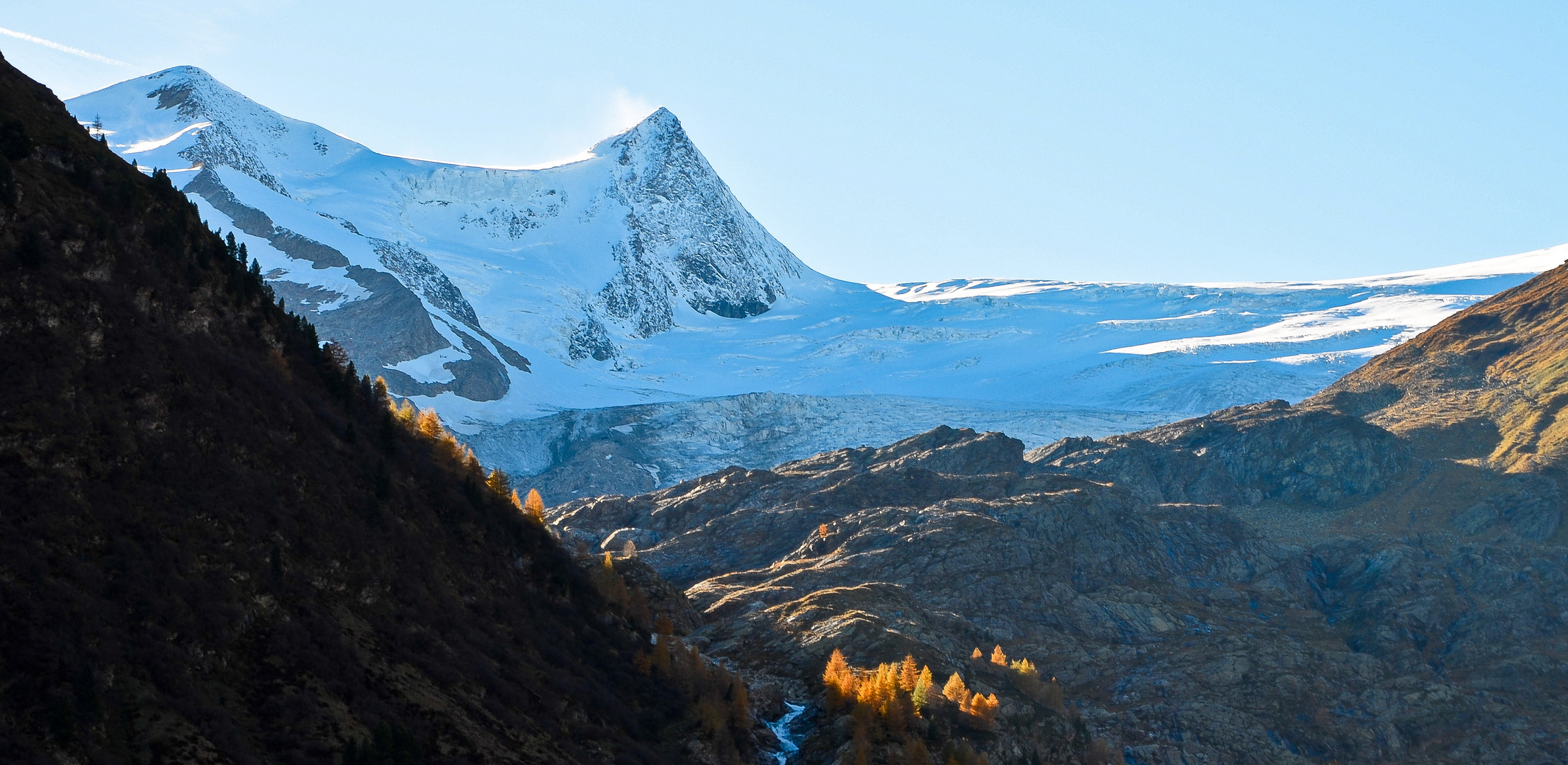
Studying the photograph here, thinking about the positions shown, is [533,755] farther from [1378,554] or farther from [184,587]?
[1378,554]

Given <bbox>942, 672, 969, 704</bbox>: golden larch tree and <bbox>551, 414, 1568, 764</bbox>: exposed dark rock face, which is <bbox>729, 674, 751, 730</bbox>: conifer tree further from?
<bbox>942, 672, 969, 704</bbox>: golden larch tree

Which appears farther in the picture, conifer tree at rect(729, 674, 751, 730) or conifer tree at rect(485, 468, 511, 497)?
conifer tree at rect(485, 468, 511, 497)

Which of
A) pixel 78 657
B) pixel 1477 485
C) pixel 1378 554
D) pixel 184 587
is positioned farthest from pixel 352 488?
pixel 1477 485

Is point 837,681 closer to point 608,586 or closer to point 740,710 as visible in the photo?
point 740,710

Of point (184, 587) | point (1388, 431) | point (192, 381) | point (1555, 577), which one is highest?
point (192, 381)

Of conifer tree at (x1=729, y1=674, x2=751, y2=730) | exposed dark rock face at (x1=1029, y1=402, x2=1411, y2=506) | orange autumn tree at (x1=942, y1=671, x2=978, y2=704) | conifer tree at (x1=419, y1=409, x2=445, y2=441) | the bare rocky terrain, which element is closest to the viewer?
conifer tree at (x1=729, y1=674, x2=751, y2=730)

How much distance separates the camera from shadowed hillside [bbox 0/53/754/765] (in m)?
48.0

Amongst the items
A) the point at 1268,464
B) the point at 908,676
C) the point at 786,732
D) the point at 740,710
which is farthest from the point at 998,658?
the point at 1268,464

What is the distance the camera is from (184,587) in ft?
174

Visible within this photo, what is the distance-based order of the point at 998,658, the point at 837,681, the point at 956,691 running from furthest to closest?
the point at 998,658 < the point at 956,691 < the point at 837,681

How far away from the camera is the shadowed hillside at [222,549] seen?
48.0 m

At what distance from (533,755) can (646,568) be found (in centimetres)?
4761

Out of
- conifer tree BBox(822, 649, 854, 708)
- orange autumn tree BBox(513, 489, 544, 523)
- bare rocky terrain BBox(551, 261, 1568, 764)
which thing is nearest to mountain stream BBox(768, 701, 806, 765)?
bare rocky terrain BBox(551, 261, 1568, 764)

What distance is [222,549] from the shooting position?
187 feet
